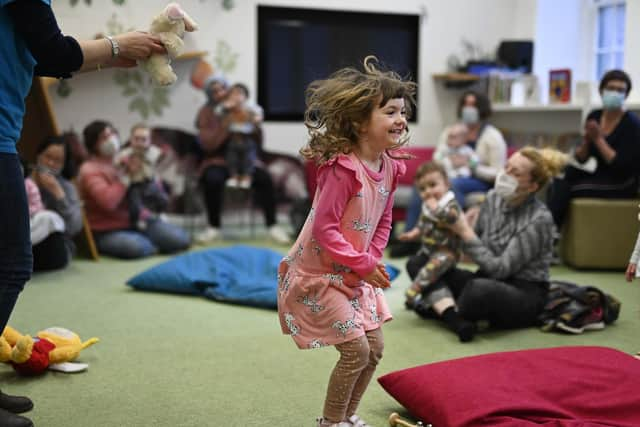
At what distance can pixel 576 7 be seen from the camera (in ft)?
20.0

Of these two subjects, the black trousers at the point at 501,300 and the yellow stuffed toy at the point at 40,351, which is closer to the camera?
the yellow stuffed toy at the point at 40,351

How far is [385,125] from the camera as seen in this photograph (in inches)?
73.2

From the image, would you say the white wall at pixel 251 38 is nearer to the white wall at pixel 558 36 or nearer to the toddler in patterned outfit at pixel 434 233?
the white wall at pixel 558 36

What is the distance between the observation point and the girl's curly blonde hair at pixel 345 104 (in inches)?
73.2

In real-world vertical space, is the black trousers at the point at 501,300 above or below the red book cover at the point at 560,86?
below

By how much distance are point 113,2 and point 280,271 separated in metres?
4.09

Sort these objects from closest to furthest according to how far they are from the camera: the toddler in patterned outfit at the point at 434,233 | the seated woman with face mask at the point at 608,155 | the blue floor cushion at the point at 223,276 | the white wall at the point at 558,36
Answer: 1. the toddler in patterned outfit at the point at 434,233
2. the blue floor cushion at the point at 223,276
3. the seated woman with face mask at the point at 608,155
4. the white wall at the point at 558,36

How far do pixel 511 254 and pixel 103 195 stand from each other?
113 inches

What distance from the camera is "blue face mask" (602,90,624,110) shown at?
4242 mm

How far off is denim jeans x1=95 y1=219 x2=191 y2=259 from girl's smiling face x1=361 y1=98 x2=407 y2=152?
3189mm

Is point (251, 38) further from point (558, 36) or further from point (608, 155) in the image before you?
point (608, 155)

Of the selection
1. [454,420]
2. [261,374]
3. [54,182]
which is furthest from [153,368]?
[54,182]

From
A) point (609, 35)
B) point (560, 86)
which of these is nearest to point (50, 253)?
point (560, 86)

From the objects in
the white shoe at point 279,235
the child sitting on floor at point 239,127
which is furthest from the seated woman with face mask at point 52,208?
the white shoe at point 279,235
